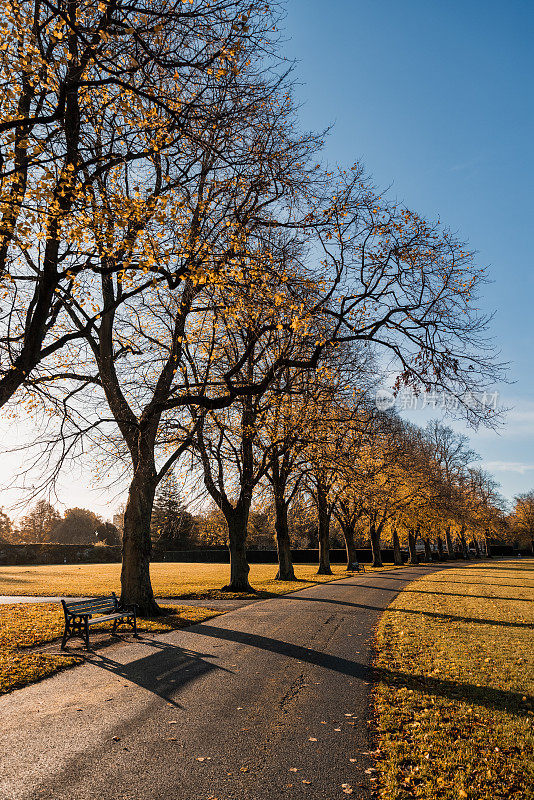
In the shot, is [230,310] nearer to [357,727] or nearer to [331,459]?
[357,727]

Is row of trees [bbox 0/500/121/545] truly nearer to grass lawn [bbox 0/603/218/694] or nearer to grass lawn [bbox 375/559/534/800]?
grass lawn [bbox 0/603/218/694]

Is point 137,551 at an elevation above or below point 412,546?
above

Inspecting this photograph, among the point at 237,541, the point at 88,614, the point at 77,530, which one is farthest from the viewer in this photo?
the point at 77,530

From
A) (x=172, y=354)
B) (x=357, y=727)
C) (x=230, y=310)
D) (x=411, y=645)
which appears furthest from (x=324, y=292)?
(x=357, y=727)

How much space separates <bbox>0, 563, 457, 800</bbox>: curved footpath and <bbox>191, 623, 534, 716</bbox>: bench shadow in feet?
0.20

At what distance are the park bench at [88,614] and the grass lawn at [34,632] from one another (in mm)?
575

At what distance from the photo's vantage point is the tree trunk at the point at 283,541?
25.8m

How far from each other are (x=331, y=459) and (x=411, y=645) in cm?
763

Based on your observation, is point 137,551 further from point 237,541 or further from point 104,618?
point 237,541

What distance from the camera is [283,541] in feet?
86.9

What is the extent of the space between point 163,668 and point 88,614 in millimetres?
2830

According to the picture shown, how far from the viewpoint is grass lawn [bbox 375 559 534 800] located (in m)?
4.45

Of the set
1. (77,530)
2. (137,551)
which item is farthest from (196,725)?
(77,530)

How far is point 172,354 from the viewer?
13.7 meters
